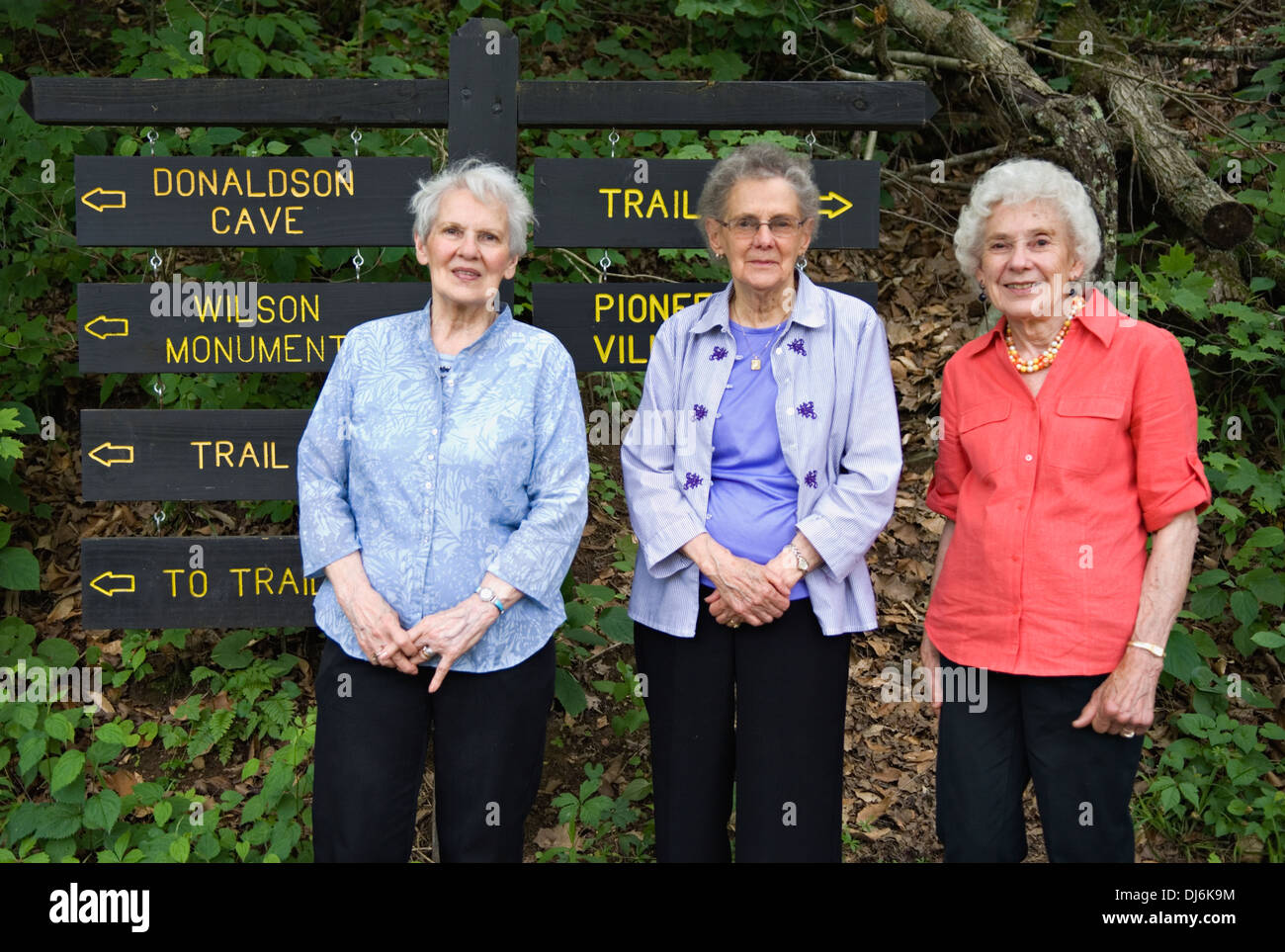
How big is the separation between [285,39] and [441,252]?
4136mm

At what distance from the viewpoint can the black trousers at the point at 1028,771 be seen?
2.47 m

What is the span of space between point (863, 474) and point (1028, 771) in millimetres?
822

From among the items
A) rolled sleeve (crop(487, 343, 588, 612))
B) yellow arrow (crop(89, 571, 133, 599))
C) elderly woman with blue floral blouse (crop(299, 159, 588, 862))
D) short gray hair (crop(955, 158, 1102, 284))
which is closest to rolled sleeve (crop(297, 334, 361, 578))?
elderly woman with blue floral blouse (crop(299, 159, 588, 862))

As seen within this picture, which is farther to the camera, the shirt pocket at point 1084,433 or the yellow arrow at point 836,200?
the yellow arrow at point 836,200

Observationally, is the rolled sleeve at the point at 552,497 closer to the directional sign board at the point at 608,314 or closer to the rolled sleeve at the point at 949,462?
the directional sign board at the point at 608,314

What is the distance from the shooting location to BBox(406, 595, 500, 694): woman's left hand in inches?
101

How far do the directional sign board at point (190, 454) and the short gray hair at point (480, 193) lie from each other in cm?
107

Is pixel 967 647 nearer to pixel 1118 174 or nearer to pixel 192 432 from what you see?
pixel 192 432

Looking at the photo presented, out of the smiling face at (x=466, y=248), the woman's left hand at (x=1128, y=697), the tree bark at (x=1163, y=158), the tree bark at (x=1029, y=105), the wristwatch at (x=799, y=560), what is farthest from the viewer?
the tree bark at (x=1029, y=105)

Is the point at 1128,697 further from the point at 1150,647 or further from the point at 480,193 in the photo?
the point at 480,193

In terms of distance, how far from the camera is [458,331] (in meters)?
2.83

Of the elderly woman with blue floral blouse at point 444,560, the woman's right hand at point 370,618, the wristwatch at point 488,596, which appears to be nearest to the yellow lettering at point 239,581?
the elderly woman with blue floral blouse at point 444,560

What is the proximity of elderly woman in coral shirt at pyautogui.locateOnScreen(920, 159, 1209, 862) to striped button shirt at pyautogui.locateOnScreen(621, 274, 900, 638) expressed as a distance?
0.77ft

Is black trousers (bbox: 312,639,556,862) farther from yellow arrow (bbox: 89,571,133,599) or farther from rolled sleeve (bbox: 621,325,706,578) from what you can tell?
yellow arrow (bbox: 89,571,133,599)
